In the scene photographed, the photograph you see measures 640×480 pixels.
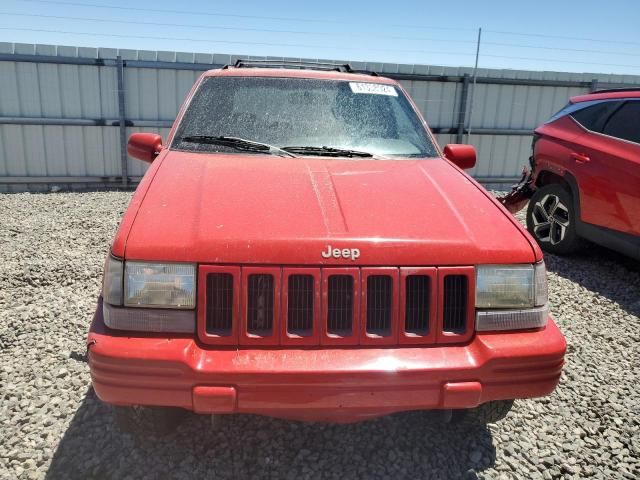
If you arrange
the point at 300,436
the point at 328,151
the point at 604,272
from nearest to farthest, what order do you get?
the point at 300,436
the point at 328,151
the point at 604,272

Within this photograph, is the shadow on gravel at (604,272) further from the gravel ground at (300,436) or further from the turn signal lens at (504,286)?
the turn signal lens at (504,286)

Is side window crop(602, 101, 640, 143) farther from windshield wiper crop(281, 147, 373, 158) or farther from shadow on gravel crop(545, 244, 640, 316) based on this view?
windshield wiper crop(281, 147, 373, 158)

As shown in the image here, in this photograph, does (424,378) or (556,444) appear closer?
(424,378)

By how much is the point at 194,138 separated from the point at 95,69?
26.1ft

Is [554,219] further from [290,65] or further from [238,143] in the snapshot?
[238,143]

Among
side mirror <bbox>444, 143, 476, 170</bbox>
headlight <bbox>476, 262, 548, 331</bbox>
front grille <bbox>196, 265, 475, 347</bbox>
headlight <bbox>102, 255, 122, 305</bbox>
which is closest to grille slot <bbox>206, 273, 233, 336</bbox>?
front grille <bbox>196, 265, 475, 347</bbox>

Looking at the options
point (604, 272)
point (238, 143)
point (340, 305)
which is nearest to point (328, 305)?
point (340, 305)

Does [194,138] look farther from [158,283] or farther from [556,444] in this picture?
[556,444]

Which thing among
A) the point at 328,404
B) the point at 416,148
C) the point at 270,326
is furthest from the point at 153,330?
the point at 416,148

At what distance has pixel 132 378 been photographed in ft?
6.34

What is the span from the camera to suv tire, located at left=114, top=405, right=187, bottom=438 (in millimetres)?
2291

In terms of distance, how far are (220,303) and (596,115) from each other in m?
5.16

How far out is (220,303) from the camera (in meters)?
2.04

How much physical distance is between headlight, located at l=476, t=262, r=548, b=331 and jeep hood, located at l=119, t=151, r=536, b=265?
0.06 meters
